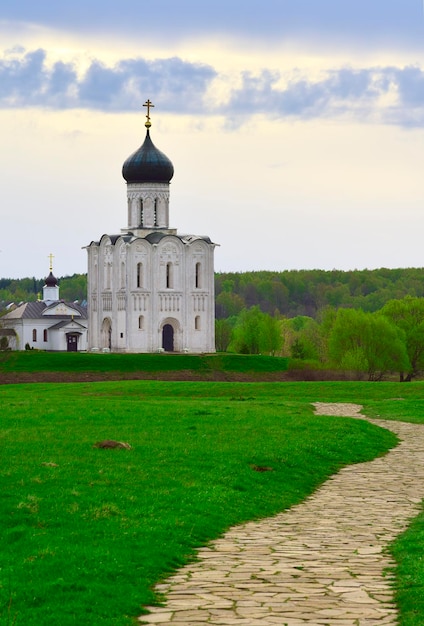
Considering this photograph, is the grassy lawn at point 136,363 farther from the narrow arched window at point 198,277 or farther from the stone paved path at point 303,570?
the stone paved path at point 303,570

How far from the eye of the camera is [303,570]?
447 inches

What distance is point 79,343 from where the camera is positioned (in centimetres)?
9350

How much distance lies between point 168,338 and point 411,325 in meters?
17.0

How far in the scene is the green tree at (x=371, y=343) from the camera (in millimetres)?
70750

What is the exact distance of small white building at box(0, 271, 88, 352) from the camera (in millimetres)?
93000

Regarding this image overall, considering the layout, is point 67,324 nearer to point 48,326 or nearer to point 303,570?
point 48,326

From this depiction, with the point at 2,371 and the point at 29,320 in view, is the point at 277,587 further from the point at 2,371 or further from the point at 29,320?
the point at 29,320

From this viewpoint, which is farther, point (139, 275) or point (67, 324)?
point (67, 324)

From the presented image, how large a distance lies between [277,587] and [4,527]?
3459 millimetres

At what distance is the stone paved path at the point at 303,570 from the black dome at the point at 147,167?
65.6 meters

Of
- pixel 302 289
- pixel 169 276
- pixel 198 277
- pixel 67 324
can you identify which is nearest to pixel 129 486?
pixel 169 276

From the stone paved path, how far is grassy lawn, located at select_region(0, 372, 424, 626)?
326 millimetres

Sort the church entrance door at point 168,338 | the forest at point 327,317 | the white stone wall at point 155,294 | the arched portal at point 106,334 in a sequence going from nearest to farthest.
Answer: the forest at point 327,317 < the white stone wall at point 155,294 < the church entrance door at point 168,338 < the arched portal at point 106,334

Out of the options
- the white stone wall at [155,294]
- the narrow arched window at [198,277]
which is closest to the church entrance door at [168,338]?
the white stone wall at [155,294]
